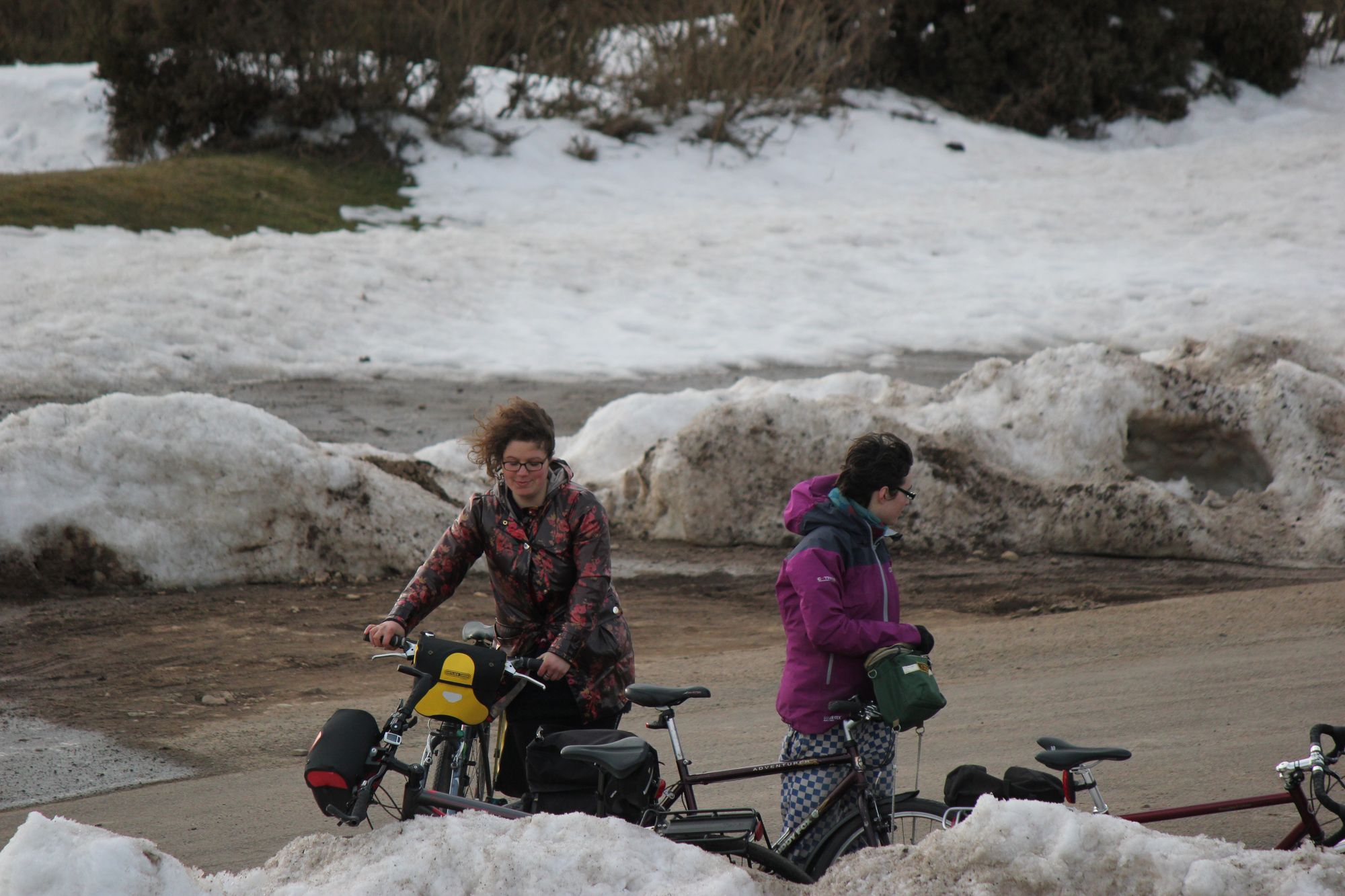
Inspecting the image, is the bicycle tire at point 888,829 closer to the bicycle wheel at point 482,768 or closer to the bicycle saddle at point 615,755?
the bicycle saddle at point 615,755

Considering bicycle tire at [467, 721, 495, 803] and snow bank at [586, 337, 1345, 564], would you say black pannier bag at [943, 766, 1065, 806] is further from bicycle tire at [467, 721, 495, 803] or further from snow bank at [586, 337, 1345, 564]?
snow bank at [586, 337, 1345, 564]

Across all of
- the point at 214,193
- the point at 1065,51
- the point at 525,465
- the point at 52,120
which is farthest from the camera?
the point at 1065,51

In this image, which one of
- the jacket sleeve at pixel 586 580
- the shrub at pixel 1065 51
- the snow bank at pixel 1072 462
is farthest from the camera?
the shrub at pixel 1065 51

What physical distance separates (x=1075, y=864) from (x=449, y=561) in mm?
2219

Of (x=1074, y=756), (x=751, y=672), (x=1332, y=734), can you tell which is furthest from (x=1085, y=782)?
(x=751, y=672)

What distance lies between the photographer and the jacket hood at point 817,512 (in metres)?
4.02

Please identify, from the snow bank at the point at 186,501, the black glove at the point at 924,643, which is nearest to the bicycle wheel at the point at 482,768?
the black glove at the point at 924,643

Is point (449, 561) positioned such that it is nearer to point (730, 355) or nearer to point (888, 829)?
point (888, 829)

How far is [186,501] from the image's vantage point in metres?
8.39

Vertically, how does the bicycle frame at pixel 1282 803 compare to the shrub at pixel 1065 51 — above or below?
below

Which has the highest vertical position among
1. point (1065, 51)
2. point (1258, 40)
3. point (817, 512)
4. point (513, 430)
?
point (1258, 40)

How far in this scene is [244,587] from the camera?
8.34 meters

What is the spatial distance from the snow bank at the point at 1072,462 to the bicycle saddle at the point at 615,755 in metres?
6.06

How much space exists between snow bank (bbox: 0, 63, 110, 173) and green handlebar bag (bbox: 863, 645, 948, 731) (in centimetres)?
2029
